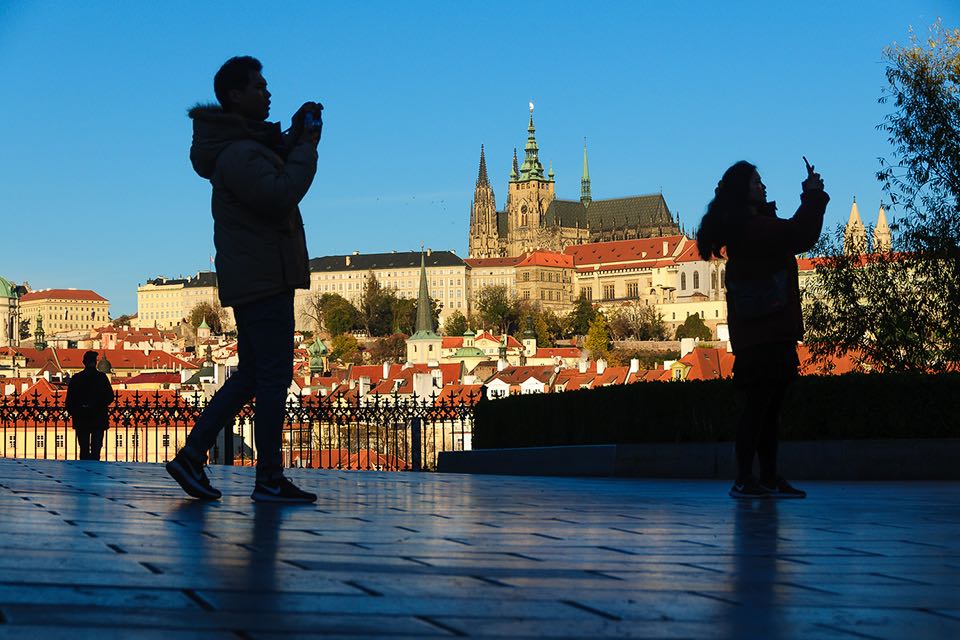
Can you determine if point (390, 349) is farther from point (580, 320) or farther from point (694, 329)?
point (694, 329)

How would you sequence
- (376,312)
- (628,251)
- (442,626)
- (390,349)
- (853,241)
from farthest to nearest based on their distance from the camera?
(628,251) → (376,312) → (390,349) → (853,241) → (442,626)

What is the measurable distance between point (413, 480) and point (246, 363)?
8.21 ft

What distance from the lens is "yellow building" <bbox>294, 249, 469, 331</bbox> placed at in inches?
7372

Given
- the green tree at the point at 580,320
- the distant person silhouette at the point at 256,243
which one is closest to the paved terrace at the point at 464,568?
the distant person silhouette at the point at 256,243

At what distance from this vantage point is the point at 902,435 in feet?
33.9

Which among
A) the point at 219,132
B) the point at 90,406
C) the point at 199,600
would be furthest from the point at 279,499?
the point at 90,406

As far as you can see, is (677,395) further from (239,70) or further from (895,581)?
(895,581)

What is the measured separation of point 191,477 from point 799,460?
5.36 metres

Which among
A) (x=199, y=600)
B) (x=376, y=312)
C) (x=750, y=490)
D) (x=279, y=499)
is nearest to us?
A: (x=199, y=600)

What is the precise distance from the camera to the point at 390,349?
167 meters

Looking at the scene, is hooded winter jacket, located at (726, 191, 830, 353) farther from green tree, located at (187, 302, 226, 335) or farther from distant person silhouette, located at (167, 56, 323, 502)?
green tree, located at (187, 302, 226, 335)

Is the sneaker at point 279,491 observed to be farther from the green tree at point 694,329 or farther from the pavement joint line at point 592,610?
the green tree at point 694,329

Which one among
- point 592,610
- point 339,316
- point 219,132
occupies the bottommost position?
point 592,610

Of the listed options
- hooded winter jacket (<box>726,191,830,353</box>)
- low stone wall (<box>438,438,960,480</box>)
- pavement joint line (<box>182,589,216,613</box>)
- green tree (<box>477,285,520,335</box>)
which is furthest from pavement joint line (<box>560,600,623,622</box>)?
green tree (<box>477,285,520,335</box>)
